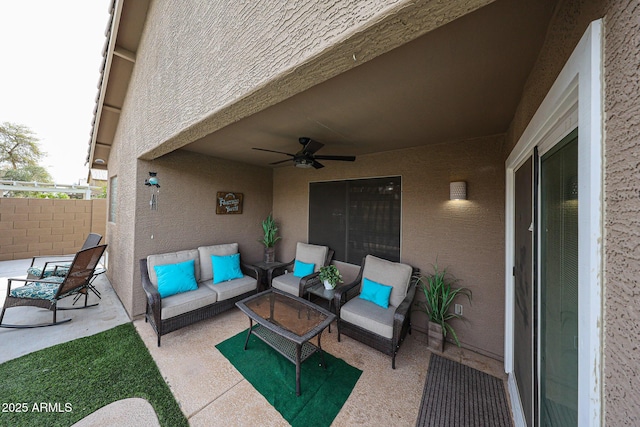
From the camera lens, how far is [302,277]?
12.0ft

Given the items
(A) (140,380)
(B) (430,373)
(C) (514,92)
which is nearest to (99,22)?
(A) (140,380)

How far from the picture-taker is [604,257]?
1.90ft

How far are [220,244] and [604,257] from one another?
458cm

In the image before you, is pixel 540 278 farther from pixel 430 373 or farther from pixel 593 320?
pixel 430 373

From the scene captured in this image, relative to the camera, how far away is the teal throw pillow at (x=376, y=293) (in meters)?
2.84

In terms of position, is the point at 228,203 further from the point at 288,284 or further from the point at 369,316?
the point at 369,316

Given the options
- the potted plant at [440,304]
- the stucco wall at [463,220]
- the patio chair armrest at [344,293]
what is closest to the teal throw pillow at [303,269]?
the patio chair armrest at [344,293]

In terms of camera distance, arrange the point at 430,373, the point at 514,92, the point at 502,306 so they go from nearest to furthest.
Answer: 1. the point at 514,92
2. the point at 430,373
3. the point at 502,306

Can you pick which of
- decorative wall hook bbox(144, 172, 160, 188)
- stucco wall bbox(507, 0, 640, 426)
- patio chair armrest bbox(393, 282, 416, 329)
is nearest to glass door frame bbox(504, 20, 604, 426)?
stucco wall bbox(507, 0, 640, 426)

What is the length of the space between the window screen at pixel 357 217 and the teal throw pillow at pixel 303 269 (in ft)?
1.69

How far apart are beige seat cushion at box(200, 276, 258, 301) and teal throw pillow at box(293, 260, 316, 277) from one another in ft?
2.49

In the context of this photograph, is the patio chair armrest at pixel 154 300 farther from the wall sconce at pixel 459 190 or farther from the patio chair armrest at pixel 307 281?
the wall sconce at pixel 459 190

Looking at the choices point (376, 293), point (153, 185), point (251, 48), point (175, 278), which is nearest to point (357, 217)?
point (376, 293)

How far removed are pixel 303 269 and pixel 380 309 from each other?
1650 millimetres
